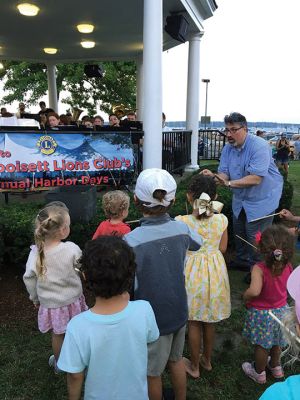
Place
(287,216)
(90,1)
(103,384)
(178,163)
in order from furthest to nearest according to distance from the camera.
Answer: (178,163)
(90,1)
(287,216)
(103,384)

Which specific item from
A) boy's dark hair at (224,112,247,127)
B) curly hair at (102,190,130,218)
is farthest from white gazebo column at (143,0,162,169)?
curly hair at (102,190,130,218)

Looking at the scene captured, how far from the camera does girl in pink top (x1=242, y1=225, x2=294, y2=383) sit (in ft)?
7.97

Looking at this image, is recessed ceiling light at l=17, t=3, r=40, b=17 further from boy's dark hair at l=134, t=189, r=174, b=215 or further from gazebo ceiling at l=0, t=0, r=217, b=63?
boy's dark hair at l=134, t=189, r=174, b=215

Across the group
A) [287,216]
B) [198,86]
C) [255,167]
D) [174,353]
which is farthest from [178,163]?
[174,353]

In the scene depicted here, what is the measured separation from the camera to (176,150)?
26.3 ft

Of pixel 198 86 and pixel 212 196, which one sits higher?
pixel 198 86

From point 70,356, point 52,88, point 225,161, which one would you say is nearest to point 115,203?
point 70,356

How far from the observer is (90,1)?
272 inches

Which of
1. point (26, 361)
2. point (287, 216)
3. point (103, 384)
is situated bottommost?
point (26, 361)

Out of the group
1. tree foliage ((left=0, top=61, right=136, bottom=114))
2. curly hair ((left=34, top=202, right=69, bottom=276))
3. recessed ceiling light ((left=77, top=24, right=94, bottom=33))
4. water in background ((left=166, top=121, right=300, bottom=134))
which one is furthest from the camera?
water in background ((left=166, top=121, right=300, bottom=134))

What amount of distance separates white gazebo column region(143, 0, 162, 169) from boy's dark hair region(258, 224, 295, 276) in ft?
12.0

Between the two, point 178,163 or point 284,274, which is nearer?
point 284,274

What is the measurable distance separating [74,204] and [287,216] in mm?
2244

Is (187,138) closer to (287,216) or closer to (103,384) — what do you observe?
(287,216)
